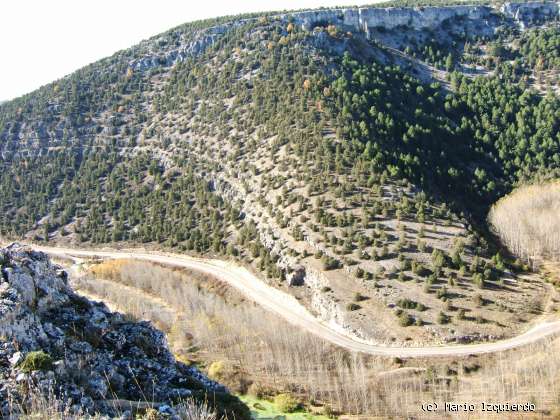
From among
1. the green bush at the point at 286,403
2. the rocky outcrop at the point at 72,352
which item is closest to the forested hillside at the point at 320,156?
the green bush at the point at 286,403

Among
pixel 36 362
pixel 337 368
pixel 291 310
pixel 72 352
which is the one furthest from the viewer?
pixel 291 310

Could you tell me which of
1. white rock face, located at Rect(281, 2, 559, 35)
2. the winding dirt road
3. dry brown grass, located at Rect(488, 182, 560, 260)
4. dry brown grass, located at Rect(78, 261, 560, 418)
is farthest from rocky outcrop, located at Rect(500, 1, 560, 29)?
dry brown grass, located at Rect(78, 261, 560, 418)

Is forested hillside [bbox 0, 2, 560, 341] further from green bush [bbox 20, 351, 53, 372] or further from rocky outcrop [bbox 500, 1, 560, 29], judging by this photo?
green bush [bbox 20, 351, 53, 372]

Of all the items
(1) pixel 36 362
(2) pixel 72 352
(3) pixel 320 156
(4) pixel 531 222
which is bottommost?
(2) pixel 72 352

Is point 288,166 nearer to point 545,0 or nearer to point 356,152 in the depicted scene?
point 356,152

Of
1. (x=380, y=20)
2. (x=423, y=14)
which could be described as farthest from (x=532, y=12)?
(x=380, y=20)

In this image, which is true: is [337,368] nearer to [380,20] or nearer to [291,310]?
[291,310]

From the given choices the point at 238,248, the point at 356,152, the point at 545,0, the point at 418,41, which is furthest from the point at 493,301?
the point at 545,0
